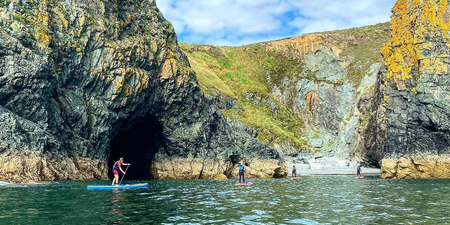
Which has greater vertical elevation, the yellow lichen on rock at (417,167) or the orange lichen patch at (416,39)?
the orange lichen patch at (416,39)

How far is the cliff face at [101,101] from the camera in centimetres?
3862

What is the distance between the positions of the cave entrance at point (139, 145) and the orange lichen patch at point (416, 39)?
127ft

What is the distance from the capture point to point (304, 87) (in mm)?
123312

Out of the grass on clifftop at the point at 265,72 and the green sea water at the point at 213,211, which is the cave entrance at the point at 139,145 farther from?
the grass on clifftop at the point at 265,72

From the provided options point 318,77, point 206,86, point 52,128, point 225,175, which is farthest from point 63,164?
point 318,77

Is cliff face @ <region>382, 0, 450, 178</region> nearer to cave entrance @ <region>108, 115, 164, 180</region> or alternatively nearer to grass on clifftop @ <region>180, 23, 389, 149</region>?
cave entrance @ <region>108, 115, 164, 180</region>

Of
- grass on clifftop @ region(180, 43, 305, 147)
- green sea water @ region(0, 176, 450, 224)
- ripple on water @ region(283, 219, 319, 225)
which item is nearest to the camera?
ripple on water @ region(283, 219, 319, 225)

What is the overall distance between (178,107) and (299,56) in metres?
89.8

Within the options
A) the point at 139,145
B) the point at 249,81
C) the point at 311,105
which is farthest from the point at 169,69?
the point at 249,81

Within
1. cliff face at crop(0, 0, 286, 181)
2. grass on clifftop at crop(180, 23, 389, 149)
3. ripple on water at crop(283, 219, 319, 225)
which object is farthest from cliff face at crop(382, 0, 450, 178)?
ripple on water at crop(283, 219, 319, 225)

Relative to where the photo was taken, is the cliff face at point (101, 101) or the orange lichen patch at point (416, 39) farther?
the orange lichen patch at point (416, 39)

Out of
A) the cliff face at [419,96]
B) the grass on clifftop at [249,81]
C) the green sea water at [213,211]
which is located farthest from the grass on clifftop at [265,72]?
the green sea water at [213,211]

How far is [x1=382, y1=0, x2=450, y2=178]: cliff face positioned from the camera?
171 ft

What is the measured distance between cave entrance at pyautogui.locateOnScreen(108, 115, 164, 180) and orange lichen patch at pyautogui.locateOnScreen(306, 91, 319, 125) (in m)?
68.5
